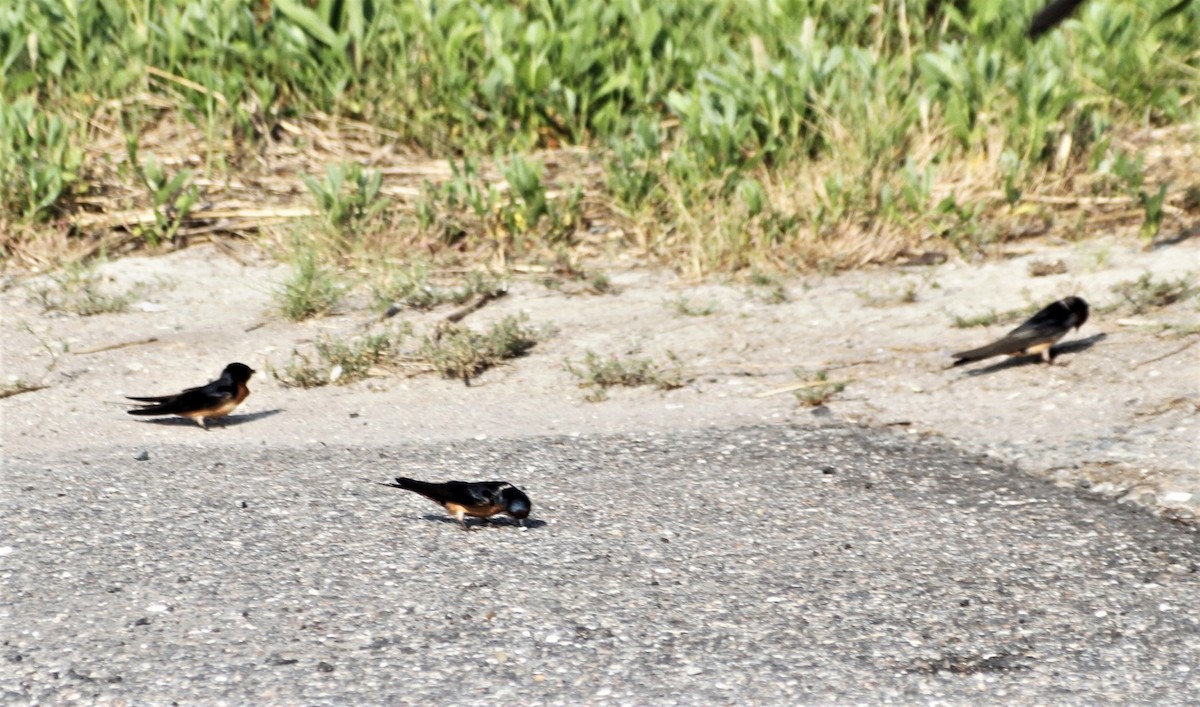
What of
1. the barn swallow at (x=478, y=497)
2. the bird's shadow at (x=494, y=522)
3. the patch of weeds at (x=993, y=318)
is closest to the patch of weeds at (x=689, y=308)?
the patch of weeds at (x=993, y=318)

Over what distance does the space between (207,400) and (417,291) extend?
186 cm

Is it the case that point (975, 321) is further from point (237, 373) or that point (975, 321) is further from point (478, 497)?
point (237, 373)

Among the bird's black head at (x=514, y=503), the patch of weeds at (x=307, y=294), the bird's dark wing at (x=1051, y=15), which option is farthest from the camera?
the patch of weeds at (x=307, y=294)

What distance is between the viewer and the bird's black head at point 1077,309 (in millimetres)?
6645

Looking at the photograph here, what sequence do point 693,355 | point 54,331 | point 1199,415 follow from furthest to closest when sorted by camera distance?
point 54,331 → point 693,355 → point 1199,415

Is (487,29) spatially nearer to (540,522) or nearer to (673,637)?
(540,522)

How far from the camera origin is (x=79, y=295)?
8148 millimetres

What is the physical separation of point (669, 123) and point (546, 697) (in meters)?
6.56

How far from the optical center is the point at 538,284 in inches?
326

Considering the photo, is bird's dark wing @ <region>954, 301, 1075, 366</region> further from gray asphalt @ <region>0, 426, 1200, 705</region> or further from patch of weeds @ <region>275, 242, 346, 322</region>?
patch of weeds @ <region>275, 242, 346, 322</region>

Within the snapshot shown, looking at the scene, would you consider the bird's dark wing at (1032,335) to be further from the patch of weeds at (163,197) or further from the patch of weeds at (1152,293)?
the patch of weeds at (163,197)

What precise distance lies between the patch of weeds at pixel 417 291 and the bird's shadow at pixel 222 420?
4.27ft

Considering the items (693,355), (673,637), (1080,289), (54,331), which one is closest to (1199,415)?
(1080,289)

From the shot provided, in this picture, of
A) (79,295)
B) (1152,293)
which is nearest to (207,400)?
(79,295)
